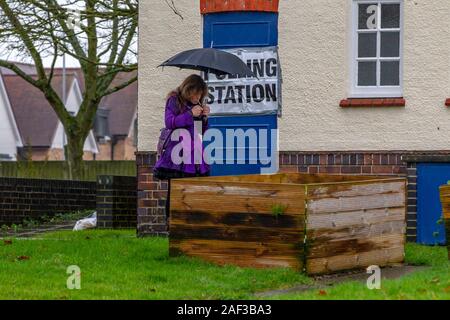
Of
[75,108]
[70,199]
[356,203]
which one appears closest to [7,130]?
[75,108]

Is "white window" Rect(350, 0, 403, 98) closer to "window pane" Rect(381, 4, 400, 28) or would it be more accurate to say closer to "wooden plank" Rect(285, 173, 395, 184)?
"window pane" Rect(381, 4, 400, 28)

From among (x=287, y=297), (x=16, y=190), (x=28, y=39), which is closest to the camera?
(x=287, y=297)

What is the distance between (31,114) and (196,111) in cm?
5434

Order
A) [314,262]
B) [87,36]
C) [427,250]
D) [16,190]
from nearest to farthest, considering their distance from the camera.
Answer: [314,262] → [427,250] → [16,190] → [87,36]

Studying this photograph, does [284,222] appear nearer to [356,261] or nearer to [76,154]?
[356,261]

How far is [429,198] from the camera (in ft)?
46.7

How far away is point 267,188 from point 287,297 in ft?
5.88

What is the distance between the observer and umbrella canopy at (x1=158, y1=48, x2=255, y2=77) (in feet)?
41.5

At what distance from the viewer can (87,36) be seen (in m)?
24.4

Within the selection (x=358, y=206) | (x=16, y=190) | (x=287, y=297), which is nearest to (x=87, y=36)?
(x=16, y=190)

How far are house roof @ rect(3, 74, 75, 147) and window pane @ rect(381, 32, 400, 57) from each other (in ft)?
166

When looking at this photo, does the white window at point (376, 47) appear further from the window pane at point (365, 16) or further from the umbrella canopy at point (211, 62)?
the umbrella canopy at point (211, 62)

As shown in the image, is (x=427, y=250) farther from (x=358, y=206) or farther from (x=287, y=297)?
(x=287, y=297)

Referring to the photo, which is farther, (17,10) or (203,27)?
(17,10)
